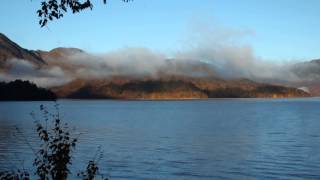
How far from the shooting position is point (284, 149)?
59594mm

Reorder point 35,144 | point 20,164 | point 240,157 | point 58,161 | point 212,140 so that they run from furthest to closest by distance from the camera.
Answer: point 212,140, point 35,144, point 240,157, point 20,164, point 58,161

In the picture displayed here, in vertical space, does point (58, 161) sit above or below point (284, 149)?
Answer: above

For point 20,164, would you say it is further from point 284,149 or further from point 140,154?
point 284,149

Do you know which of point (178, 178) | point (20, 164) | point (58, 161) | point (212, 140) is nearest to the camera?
point (58, 161)

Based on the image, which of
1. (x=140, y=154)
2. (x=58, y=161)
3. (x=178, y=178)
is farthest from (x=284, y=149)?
(x=58, y=161)

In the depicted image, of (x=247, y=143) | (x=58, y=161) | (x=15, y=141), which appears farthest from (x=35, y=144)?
(x=58, y=161)

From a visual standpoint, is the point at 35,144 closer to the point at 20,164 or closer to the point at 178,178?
the point at 20,164

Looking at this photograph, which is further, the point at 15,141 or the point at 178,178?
the point at 15,141

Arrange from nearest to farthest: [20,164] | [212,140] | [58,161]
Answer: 1. [58,161]
2. [20,164]
3. [212,140]

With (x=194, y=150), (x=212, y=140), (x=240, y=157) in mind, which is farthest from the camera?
(x=212, y=140)

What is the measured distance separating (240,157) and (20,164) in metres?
22.0

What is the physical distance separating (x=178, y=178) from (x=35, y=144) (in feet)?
105

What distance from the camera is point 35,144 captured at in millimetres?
66125

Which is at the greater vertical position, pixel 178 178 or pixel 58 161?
pixel 58 161
